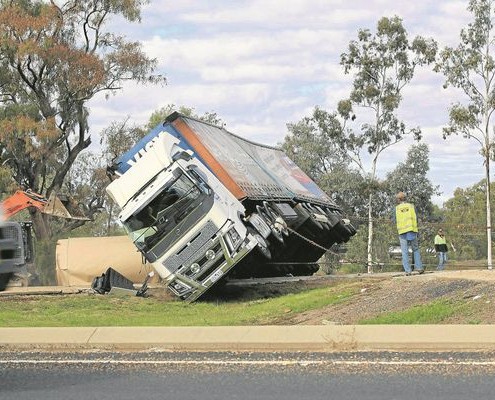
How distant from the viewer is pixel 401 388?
748 centimetres

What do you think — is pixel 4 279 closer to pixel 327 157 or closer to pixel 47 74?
pixel 47 74

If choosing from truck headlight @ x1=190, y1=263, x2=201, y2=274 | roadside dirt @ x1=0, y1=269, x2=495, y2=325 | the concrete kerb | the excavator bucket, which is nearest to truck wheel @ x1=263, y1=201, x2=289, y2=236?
truck headlight @ x1=190, y1=263, x2=201, y2=274

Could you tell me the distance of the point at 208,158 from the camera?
1856 cm

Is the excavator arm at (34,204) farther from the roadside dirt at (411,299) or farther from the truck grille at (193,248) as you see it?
the roadside dirt at (411,299)

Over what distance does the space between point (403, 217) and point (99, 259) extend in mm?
8195

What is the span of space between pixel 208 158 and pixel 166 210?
2.33 meters

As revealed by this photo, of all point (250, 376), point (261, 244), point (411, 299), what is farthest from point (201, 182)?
point (250, 376)

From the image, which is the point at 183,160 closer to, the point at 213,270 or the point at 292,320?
the point at 213,270

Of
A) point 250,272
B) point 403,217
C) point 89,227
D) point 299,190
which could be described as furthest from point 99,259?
point 89,227

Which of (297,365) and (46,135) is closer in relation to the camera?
(297,365)

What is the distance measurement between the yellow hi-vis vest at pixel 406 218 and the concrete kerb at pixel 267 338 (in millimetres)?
7072

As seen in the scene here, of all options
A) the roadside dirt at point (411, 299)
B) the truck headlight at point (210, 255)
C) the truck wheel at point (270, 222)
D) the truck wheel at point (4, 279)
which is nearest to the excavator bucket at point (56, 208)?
the truck wheel at point (270, 222)

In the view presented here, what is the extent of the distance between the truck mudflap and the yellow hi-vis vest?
325cm

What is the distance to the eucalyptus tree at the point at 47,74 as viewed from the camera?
1508 inches
